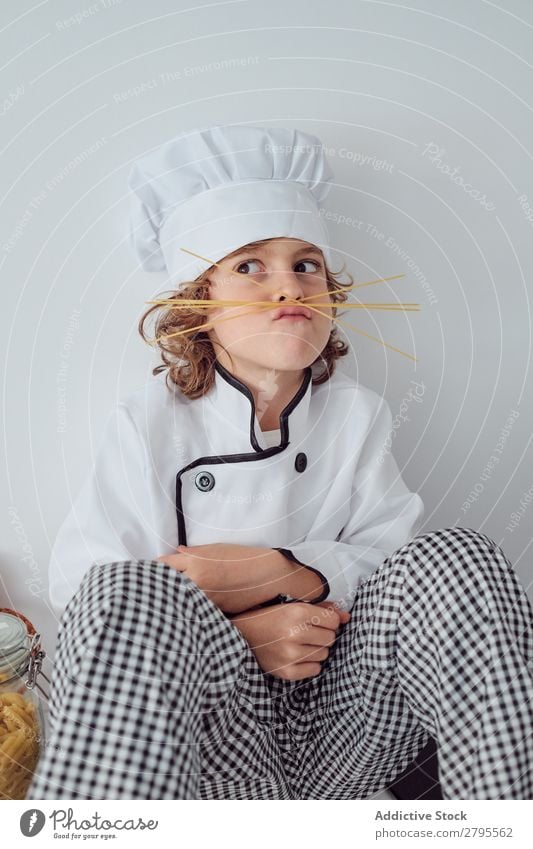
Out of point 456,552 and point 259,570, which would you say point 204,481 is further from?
point 456,552

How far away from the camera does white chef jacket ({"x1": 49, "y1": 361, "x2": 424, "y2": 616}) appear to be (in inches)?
31.1

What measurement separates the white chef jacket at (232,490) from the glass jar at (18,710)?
0.05 m

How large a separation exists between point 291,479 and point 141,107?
0.44 meters

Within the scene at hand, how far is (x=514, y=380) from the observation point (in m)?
1.04

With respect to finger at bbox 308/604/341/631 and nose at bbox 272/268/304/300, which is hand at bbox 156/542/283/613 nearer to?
finger at bbox 308/604/341/631

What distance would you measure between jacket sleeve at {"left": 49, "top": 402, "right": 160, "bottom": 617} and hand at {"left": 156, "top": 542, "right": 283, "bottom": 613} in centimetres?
4

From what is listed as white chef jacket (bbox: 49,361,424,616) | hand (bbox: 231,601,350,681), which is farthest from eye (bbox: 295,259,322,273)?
hand (bbox: 231,601,350,681)

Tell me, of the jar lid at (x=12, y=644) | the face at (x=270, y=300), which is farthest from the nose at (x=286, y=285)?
the jar lid at (x=12, y=644)

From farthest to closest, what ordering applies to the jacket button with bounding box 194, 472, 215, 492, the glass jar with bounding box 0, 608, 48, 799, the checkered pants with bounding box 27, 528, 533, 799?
the jacket button with bounding box 194, 472, 215, 492 < the glass jar with bounding box 0, 608, 48, 799 < the checkered pants with bounding box 27, 528, 533, 799

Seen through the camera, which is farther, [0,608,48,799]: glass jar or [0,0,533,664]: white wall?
[0,0,533,664]: white wall

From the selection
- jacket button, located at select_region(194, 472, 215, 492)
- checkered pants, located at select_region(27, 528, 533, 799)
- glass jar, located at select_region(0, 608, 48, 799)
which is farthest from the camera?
jacket button, located at select_region(194, 472, 215, 492)

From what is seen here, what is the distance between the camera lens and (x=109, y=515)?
79cm

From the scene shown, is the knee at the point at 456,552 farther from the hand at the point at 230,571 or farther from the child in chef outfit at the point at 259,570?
the hand at the point at 230,571

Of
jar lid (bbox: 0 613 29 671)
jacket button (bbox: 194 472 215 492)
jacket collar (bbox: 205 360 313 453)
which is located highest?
jacket collar (bbox: 205 360 313 453)
